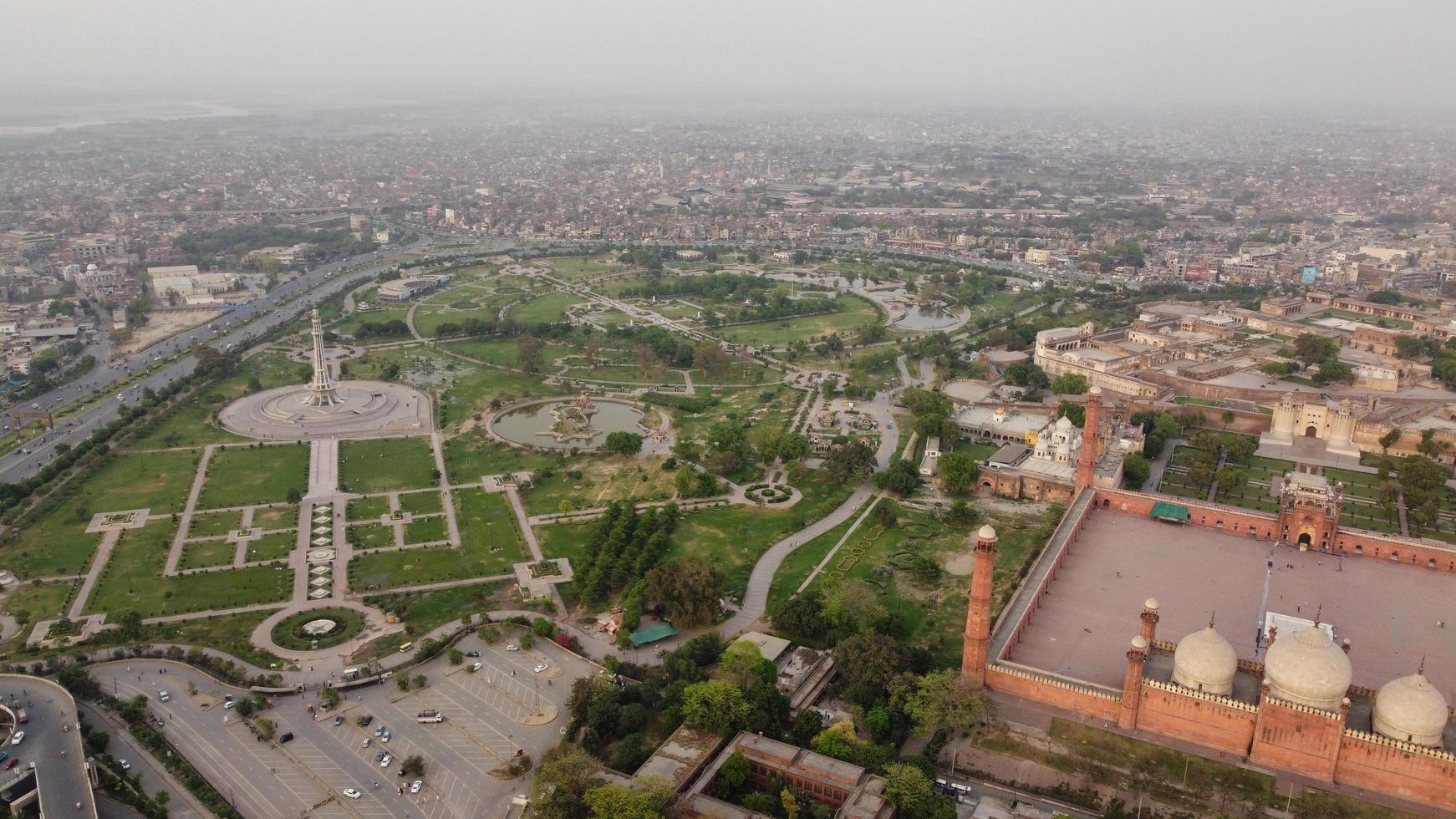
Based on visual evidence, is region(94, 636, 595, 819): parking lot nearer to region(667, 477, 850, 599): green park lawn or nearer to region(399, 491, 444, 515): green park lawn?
region(667, 477, 850, 599): green park lawn

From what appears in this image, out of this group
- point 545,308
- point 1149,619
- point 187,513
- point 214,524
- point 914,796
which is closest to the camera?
point 914,796

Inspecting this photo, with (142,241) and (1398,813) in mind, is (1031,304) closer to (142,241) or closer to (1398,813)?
(1398,813)

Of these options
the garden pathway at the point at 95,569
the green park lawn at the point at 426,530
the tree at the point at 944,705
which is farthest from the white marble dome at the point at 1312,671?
the garden pathway at the point at 95,569

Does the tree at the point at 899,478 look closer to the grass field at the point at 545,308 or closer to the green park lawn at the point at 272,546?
the green park lawn at the point at 272,546

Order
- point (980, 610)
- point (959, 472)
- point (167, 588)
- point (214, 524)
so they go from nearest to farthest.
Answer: point (980, 610) → point (167, 588) → point (214, 524) → point (959, 472)

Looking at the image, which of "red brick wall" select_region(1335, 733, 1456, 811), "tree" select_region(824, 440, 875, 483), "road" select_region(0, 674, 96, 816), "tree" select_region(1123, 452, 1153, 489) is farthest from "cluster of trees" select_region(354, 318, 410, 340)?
"red brick wall" select_region(1335, 733, 1456, 811)

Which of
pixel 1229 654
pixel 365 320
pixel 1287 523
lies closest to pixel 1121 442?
pixel 1287 523

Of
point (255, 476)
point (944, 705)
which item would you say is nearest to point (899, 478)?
point (944, 705)

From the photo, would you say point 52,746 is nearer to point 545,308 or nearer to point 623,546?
point 623,546
